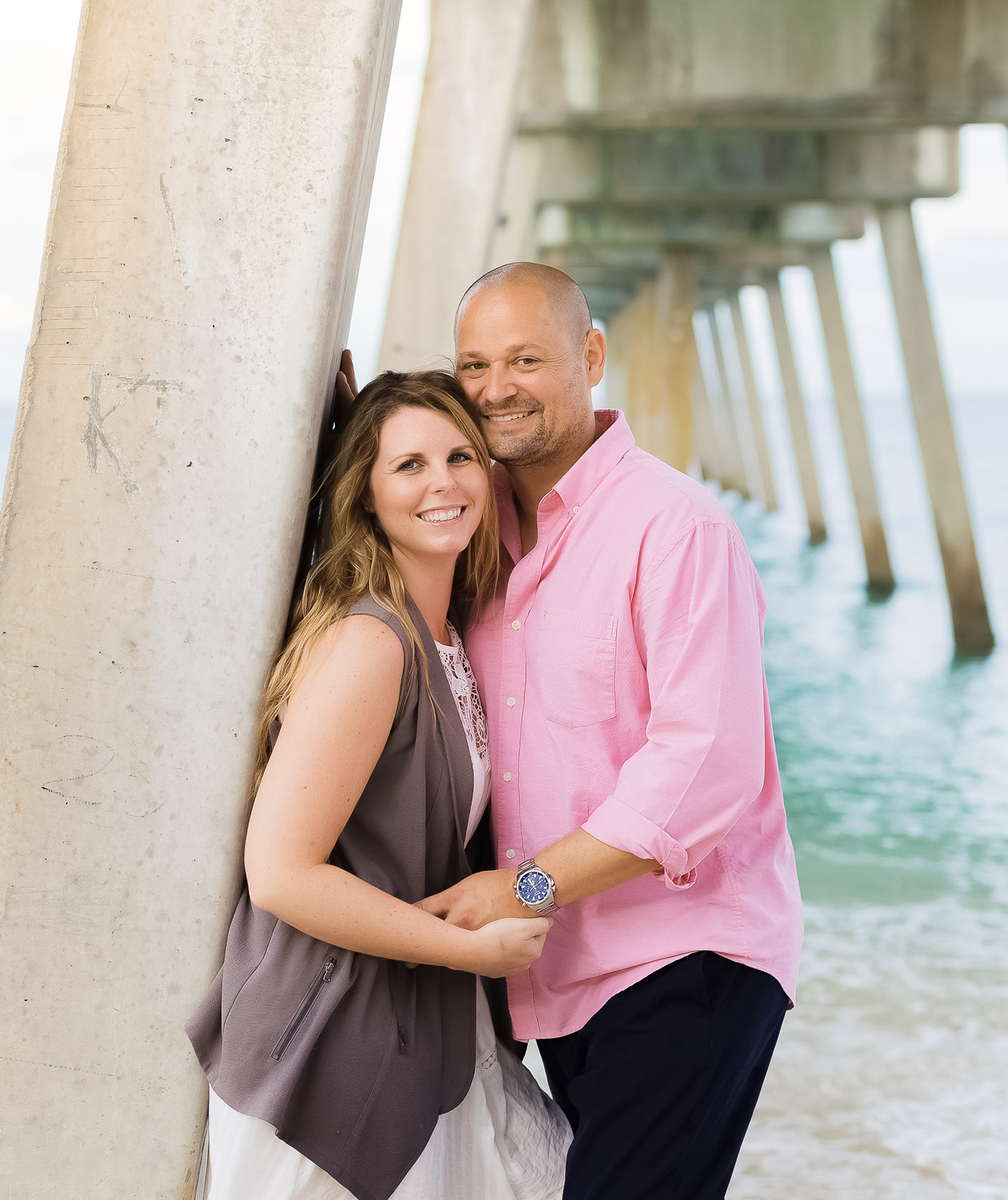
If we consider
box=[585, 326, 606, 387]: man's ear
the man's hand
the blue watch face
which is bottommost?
the man's hand

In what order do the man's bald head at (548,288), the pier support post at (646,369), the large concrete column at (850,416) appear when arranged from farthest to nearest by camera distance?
1. the pier support post at (646,369)
2. the large concrete column at (850,416)
3. the man's bald head at (548,288)

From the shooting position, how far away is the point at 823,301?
21.9 meters

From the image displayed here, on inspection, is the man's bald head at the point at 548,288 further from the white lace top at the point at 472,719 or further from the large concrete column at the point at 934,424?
the large concrete column at the point at 934,424

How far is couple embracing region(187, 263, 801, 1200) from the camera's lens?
2098 mm

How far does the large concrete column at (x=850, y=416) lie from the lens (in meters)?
20.4

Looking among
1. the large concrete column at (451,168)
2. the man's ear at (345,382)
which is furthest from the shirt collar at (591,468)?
the large concrete column at (451,168)

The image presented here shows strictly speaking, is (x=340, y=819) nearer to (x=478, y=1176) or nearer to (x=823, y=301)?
(x=478, y=1176)

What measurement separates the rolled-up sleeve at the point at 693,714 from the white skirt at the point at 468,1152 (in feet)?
1.70

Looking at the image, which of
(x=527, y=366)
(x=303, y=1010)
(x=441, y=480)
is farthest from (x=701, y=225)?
(x=303, y=1010)

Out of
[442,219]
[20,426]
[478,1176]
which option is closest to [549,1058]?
[478,1176]

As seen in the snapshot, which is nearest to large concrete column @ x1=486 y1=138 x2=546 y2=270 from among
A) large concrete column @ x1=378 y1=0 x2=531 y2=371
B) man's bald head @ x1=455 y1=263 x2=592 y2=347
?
large concrete column @ x1=378 y1=0 x2=531 y2=371

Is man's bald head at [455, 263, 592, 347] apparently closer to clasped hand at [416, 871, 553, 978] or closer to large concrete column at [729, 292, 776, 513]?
clasped hand at [416, 871, 553, 978]

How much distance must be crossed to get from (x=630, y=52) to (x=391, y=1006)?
9625 mm

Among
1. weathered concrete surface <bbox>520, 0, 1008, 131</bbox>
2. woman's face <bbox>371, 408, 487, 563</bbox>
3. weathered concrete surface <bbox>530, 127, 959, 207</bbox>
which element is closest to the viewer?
woman's face <bbox>371, 408, 487, 563</bbox>
